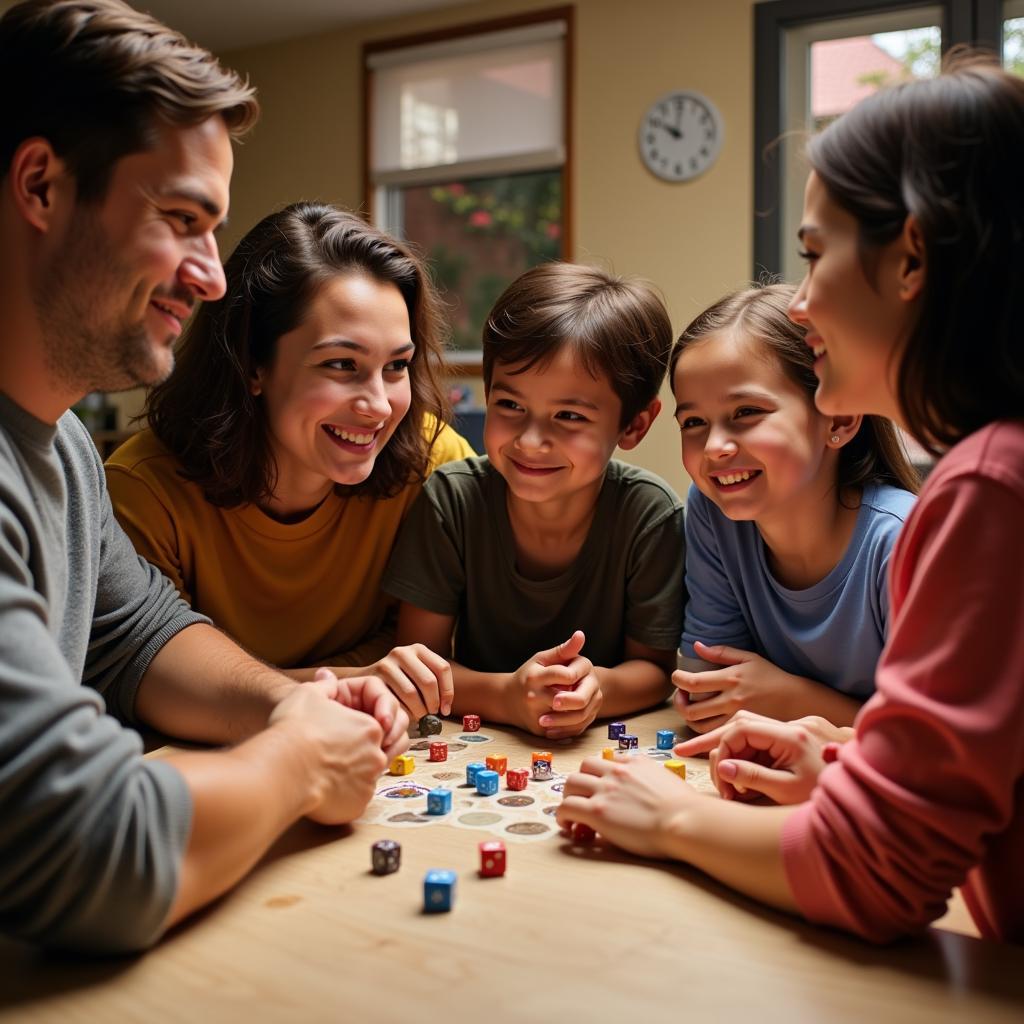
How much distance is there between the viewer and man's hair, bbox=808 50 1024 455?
34.8 inches

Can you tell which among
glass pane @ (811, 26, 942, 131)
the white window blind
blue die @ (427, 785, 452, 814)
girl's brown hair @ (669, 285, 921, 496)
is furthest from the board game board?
the white window blind

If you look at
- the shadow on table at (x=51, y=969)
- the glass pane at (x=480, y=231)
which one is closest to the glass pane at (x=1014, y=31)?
the glass pane at (x=480, y=231)

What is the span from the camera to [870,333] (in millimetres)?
1000

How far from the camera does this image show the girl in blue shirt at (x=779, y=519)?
155cm

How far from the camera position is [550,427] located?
178 centimetres

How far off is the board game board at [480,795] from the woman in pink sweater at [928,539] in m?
0.17

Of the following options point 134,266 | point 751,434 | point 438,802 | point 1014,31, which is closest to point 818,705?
point 751,434

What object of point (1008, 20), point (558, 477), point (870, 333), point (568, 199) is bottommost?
point (558, 477)

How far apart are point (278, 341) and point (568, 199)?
13.4ft

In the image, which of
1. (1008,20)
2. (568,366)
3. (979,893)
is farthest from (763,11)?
(979,893)

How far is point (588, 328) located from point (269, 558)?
700 millimetres

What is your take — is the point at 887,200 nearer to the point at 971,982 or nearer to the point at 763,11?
the point at 971,982

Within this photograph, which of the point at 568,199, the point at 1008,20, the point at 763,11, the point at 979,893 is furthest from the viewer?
the point at 568,199

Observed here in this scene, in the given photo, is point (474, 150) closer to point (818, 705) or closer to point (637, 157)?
point (637, 157)
